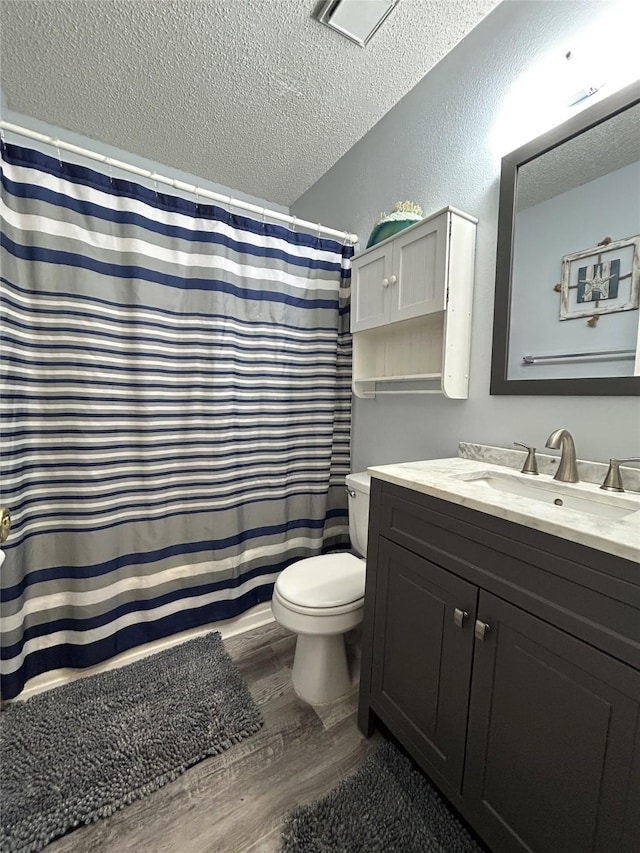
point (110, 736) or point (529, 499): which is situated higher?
point (529, 499)

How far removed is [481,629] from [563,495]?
1.52 ft

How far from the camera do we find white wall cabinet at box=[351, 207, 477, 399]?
128cm

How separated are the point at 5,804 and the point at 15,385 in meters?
1.21

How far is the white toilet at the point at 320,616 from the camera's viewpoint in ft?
3.99

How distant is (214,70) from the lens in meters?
1.43

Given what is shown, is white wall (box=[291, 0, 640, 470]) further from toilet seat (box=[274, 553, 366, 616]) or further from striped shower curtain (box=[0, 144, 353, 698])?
toilet seat (box=[274, 553, 366, 616])

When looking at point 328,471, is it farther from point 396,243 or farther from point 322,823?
point 322,823

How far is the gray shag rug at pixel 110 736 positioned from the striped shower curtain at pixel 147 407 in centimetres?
14

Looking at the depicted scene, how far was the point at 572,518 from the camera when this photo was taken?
2.29 ft

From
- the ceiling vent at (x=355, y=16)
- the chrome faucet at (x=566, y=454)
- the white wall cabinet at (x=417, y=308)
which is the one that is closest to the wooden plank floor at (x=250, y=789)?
the chrome faucet at (x=566, y=454)

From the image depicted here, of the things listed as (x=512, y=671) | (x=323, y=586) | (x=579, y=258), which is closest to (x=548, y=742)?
(x=512, y=671)

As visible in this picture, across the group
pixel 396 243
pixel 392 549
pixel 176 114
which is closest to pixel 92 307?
pixel 176 114

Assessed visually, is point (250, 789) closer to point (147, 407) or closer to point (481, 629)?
point (481, 629)

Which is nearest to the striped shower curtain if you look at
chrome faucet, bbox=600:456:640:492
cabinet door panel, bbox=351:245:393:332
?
cabinet door panel, bbox=351:245:393:332
